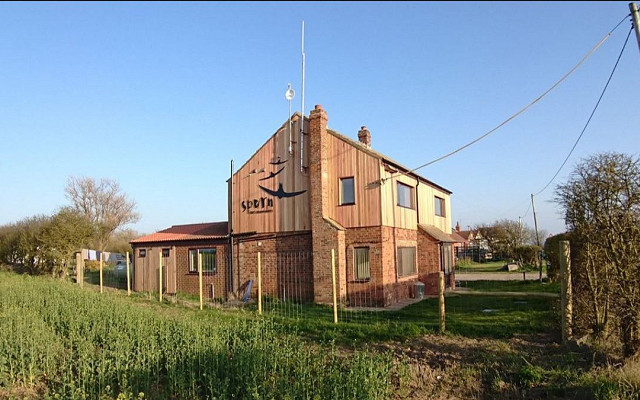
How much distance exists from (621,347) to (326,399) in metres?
5.44

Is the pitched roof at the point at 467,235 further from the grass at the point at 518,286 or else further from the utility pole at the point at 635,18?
the utility pole at the point at 635,18

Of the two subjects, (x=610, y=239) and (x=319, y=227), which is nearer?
(x=610, y=239)

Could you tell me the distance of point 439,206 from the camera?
25.1m

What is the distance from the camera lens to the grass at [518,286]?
19.2 meters

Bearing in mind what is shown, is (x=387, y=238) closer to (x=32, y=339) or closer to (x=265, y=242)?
(x=265, y=242)

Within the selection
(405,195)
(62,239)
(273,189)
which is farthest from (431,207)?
(62,239)

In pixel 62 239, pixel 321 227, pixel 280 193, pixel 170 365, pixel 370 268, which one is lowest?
pixel 170 365

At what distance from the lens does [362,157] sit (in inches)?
661

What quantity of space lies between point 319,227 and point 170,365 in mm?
9858

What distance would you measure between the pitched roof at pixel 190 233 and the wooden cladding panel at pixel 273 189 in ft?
4.66

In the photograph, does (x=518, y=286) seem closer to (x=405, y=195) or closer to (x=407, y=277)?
(x=407, y=277)

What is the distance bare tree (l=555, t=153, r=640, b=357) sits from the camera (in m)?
7.27

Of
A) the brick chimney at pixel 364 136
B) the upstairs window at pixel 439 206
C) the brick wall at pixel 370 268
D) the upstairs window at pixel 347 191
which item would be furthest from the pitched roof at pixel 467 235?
the brick wall at pixel 370 268

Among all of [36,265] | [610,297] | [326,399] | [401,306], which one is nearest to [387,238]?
[401,306]
